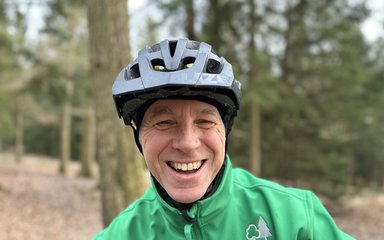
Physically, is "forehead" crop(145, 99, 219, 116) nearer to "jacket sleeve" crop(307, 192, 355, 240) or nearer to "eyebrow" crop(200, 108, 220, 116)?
"eyebrow" crop(200, 108, 220, 116)

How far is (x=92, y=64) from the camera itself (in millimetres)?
6020

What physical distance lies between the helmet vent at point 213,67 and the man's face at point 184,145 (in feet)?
0.57

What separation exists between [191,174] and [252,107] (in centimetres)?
1223

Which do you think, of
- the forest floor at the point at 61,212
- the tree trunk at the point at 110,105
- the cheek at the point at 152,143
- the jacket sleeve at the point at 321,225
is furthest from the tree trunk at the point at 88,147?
the jacket sleeve at the point at 321,225

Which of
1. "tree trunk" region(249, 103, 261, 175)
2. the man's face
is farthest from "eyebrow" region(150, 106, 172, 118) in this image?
"tree trunk" region(249, 103, 261, 175)

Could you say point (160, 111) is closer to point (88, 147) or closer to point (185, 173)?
point (185, 173)

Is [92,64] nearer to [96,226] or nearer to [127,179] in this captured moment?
[127,179]

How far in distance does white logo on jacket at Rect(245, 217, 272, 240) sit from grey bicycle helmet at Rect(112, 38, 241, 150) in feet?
1.67

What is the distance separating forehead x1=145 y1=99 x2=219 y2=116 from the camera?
180 centimetres

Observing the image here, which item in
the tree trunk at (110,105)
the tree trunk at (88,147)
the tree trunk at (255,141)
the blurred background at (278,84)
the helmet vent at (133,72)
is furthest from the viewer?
the tree trunk at (88,147)

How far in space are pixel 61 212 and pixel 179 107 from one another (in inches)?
413

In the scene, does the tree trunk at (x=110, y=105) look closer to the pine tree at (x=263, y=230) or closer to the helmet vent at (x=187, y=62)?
the helmet vent at (x=187, y=62)

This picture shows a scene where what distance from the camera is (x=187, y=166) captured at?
1840 millimetres

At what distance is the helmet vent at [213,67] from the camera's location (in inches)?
75.6
